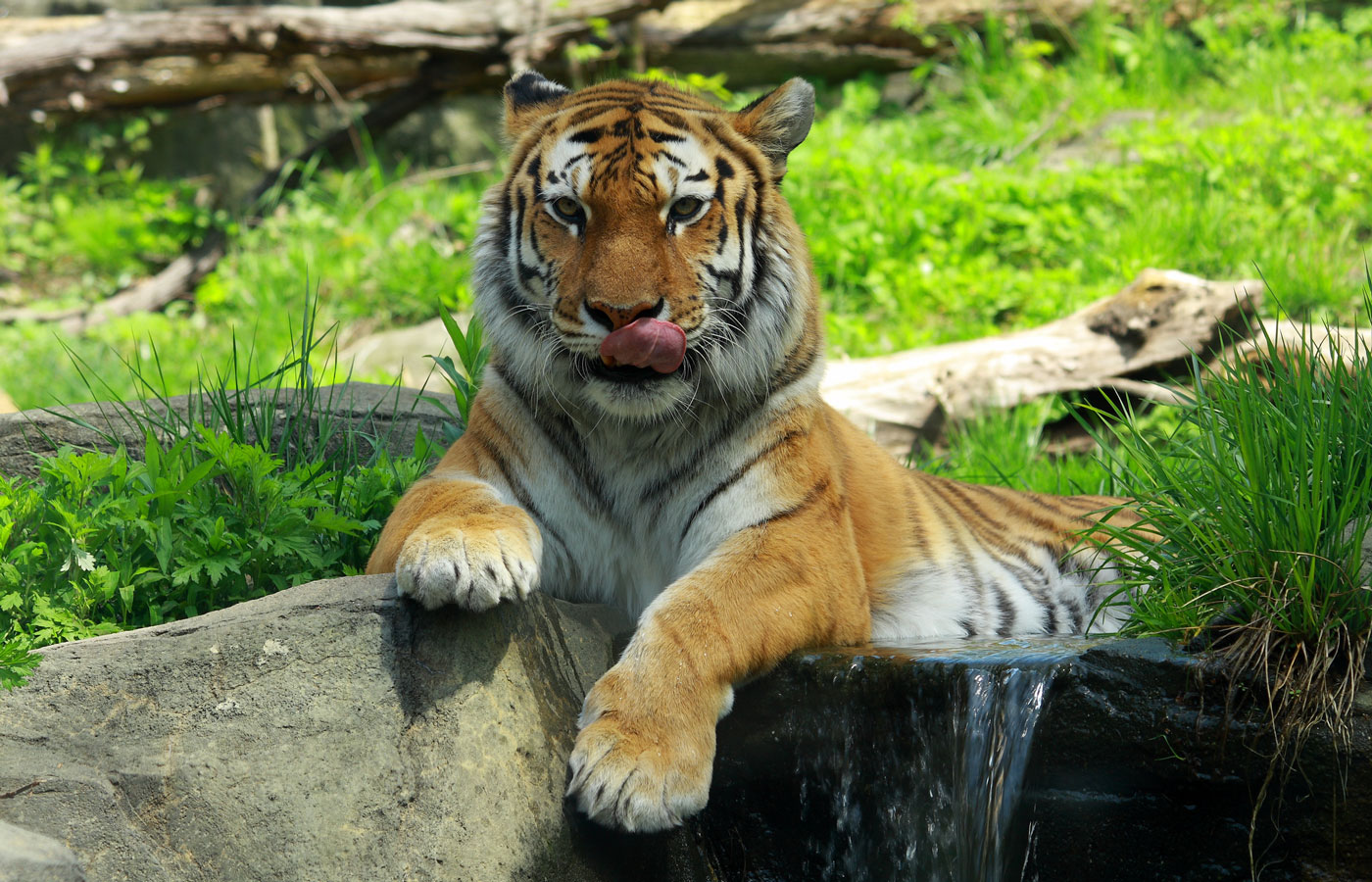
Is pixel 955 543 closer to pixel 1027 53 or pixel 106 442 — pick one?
pixel 106 442

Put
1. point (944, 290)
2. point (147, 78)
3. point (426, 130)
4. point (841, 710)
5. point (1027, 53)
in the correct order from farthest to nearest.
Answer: point (426, 130) → point (1027, 53) → point (147, 78) → point (944, 290) → point (841, 710)

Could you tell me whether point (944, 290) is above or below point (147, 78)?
below

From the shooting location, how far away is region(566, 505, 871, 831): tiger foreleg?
2332mm

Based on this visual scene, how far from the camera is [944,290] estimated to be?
6.80 meters

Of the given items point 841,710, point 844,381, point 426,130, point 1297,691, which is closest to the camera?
point 1297,691

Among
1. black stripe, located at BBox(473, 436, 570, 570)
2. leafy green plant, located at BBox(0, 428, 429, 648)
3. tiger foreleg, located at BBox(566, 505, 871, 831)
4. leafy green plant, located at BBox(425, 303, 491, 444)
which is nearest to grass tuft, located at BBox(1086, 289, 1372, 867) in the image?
tiger foreleg, located at BBox(566, 505, 871, 831)

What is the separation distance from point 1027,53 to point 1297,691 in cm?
773

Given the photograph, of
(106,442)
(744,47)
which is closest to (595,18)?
(744,47)

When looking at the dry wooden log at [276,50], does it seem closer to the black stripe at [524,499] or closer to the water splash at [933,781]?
the black stripe at [524,499]

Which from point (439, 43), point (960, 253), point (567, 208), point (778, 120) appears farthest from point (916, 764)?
point (439, 43)

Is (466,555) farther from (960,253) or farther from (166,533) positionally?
(960,253)

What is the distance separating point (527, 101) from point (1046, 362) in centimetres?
309

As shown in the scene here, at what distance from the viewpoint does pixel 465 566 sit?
7.97ft

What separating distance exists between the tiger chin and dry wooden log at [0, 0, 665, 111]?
539 cm
